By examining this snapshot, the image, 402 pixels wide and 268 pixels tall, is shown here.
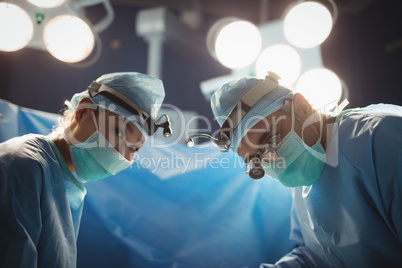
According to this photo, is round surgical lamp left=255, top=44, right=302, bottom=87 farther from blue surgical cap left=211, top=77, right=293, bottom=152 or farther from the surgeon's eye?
the surgeon's eye

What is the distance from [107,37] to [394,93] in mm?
3245

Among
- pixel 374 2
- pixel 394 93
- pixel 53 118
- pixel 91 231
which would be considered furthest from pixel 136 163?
pixel 374 2

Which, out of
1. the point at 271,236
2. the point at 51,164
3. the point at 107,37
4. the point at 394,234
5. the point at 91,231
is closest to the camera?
the point at 394,234

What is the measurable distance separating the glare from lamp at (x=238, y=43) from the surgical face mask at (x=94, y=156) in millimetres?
1115

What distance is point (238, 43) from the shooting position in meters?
2.03

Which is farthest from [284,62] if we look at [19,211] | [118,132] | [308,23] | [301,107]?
[19,211]

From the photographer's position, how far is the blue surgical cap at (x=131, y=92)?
52.9 inches

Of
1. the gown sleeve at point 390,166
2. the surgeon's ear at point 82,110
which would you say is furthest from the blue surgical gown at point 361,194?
the surgeon's ear at point 82,110

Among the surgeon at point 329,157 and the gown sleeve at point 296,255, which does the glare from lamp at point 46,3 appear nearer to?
the surgeon at point 329,157

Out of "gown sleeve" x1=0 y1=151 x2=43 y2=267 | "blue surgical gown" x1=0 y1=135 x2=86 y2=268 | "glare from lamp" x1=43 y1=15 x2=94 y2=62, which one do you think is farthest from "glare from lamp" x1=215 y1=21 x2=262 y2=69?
"gown sleeve" x1=0 y1=151 x2=43 y2=267

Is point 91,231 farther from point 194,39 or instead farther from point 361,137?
point 194,39

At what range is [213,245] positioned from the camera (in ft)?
5.43

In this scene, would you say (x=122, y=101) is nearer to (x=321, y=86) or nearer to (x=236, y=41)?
(x=236, y=41)

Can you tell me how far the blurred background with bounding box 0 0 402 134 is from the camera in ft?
9.26
